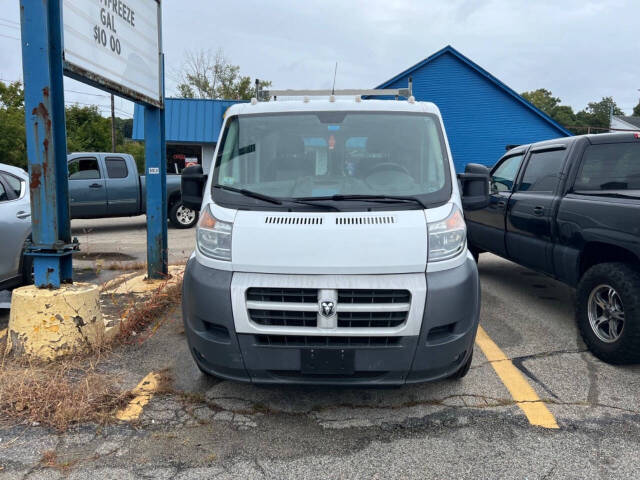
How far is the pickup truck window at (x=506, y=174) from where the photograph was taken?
6.23m

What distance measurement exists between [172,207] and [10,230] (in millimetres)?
8378

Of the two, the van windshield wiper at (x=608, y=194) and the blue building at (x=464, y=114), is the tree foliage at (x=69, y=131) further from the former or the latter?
the van windshield wiper at (x=608, y=194)

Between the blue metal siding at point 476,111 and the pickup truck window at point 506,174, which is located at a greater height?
the blue metal siding at point 476,111

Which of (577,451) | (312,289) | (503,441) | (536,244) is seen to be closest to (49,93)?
(312,289)

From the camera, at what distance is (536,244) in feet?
17.3

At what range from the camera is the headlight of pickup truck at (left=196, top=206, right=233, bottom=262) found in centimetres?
304

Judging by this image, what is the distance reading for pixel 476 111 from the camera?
78.6ft

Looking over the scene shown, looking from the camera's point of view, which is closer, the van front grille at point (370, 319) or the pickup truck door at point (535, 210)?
the van front grille at point (370, 319)

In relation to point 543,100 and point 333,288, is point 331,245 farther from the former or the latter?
point 543,100

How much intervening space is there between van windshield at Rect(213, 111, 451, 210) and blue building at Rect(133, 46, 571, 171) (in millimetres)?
20444

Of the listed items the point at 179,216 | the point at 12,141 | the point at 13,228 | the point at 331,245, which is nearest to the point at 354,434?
the point at 331,245

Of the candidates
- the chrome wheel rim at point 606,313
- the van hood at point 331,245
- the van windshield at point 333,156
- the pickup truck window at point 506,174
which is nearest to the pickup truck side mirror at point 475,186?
the van windshield at point 333,156

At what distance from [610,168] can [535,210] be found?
0.82 metres

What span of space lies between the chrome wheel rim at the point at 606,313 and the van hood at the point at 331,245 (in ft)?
6.82
